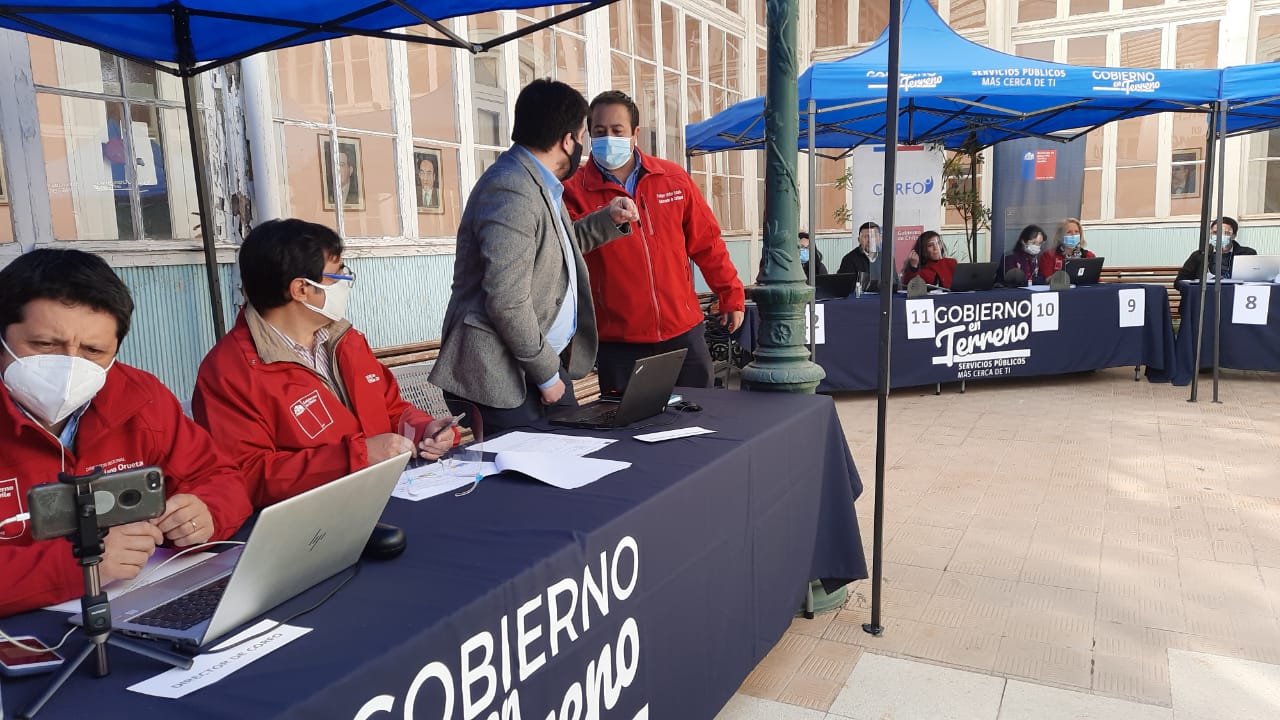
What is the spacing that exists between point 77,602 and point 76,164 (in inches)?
123

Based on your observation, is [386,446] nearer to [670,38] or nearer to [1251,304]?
[1251,304]

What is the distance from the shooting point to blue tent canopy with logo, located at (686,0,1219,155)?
5629 millimetres

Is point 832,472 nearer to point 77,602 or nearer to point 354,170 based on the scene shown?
point 77,602

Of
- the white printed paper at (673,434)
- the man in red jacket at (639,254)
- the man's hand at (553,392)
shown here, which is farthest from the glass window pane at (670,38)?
the white printed paper at (673,434)

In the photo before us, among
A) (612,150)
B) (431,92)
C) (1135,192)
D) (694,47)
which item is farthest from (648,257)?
(1135,192)

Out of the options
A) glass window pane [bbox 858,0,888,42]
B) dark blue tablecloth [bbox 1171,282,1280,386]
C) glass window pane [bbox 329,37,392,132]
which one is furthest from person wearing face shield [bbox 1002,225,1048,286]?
glass window pane [bbox 858,0,888,42]

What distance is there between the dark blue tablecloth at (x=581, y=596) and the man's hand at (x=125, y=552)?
8 centimetres

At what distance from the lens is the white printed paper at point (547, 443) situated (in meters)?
1.91

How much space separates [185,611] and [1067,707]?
2064 millimetres

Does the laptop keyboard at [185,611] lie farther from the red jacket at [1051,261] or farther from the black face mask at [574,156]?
the red jacket at [1051,261]

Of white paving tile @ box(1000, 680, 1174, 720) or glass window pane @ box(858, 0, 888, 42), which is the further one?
glass window pane @ box(858, 0, 888, 42)

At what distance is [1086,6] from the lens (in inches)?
445

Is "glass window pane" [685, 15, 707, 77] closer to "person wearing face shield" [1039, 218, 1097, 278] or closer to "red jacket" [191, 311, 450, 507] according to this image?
"person wearing face shield" [1039, 218, 1097, 278]

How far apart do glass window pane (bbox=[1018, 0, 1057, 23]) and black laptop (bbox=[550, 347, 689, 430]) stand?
1171 cm
